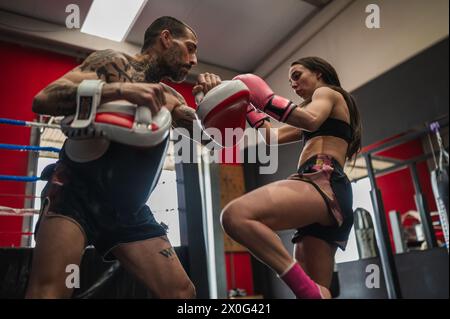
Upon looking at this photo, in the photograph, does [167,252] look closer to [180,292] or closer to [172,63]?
[180,292]

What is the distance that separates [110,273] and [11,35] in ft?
10.1

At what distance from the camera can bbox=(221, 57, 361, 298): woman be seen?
4.25 feet

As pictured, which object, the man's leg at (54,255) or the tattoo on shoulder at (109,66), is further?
the tattoo on shoulder at (109,66)

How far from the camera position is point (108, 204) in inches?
55.2

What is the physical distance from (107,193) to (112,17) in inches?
105

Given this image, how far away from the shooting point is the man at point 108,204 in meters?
1.23

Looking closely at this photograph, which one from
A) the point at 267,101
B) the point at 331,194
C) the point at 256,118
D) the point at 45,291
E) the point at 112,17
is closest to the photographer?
the point at 45,291

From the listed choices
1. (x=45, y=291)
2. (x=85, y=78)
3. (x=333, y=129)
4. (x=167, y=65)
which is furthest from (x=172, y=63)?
(x=45, y=291)

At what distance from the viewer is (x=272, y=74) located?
3.64 metres

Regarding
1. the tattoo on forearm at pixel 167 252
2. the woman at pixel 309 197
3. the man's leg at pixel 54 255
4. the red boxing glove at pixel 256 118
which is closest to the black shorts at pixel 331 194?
the woman at pixel 309 197

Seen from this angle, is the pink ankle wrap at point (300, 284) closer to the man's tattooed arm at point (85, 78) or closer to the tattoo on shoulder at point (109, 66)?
the man's tattooed arm at point (85, 78)

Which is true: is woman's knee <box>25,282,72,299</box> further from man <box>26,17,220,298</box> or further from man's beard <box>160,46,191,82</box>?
man's beard <box>160,46,191,82</box>
